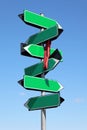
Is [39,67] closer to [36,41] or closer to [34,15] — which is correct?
[36,41]

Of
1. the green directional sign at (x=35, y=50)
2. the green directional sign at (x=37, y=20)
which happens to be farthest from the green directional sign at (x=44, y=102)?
the green directional sign at (x=37, y=20)

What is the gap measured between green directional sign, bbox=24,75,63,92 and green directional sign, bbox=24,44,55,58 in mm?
791

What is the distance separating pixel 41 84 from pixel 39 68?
0.57 metres

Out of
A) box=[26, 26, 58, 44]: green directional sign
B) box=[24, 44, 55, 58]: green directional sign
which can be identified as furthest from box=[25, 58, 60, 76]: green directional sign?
box=[26, 26, 58, 44]: green directional sign

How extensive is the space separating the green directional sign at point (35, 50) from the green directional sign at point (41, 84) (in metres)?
0.79

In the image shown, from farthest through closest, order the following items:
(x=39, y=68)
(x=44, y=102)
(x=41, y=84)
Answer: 1. (x=39, y=68)
2. (x=41, y=84)
3. (x=44, y=102)

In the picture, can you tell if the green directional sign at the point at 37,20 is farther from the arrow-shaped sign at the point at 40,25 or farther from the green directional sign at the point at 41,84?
the green directional sign at the point at 41,84

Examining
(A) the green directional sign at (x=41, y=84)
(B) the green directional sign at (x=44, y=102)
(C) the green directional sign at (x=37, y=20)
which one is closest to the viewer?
(B) the green directional sign at (x=44, y=102)

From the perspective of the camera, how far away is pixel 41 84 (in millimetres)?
10203

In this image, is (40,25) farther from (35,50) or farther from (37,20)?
(35,50)

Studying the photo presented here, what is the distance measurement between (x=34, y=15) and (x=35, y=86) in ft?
7.62

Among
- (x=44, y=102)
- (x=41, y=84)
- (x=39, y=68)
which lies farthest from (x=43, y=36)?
(x=44, y=102)

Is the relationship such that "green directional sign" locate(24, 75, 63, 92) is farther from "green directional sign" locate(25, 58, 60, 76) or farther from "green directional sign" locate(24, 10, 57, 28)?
"green directional sign" locate(24, 10, 57, 28)

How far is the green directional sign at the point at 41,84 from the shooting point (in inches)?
392
